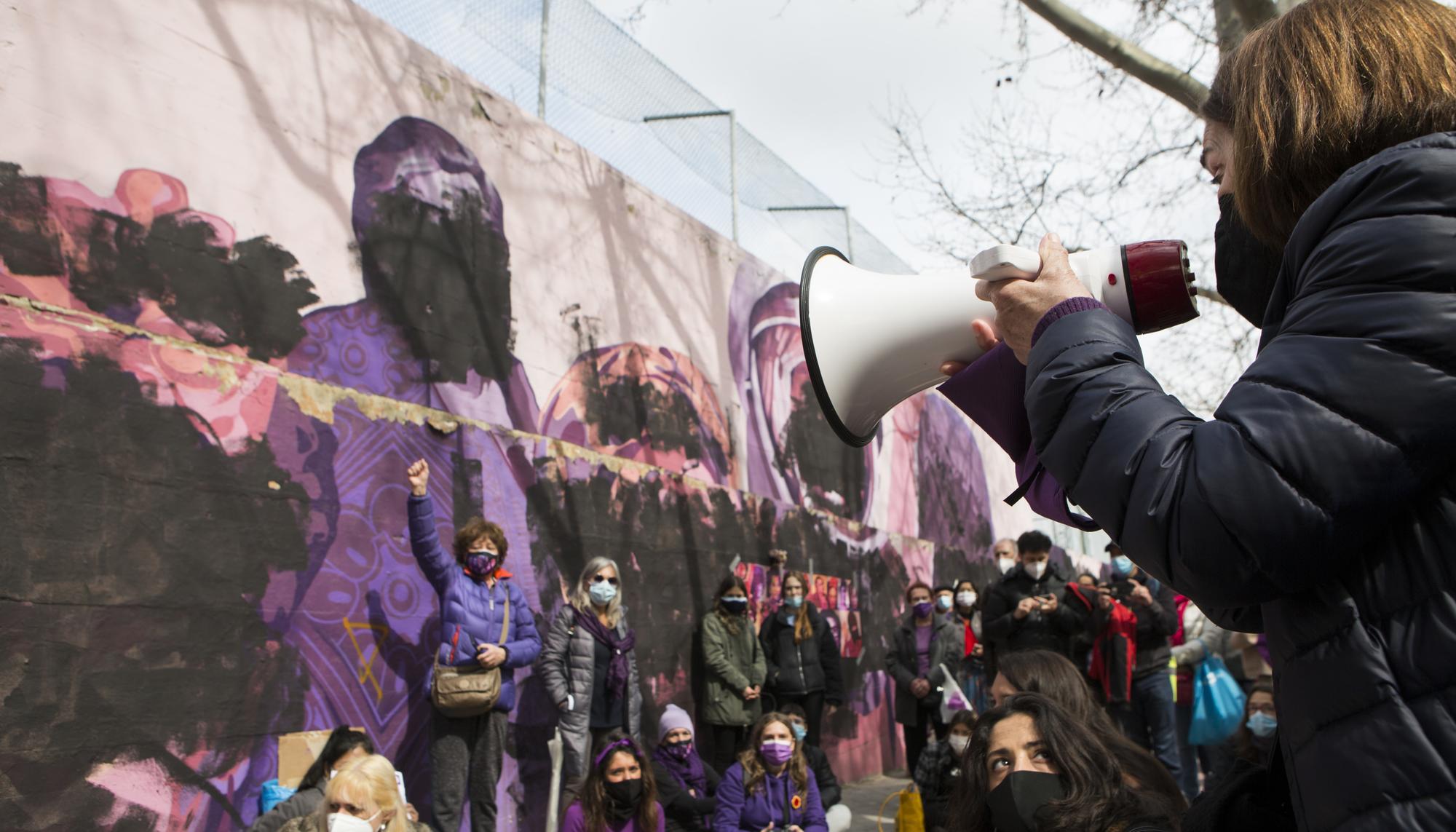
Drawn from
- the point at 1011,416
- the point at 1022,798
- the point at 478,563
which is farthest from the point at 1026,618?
the point at 1011,416

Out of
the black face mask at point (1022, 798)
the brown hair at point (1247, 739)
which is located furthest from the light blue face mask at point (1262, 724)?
the black face mask at point (1022, 798)

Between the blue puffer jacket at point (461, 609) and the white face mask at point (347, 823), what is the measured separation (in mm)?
1510

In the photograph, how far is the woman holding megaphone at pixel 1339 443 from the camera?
97cm

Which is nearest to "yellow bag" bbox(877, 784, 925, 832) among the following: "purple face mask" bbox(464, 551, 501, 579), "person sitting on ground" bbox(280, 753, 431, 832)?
"purple face mask" bbox(464, 551, 501, 579)

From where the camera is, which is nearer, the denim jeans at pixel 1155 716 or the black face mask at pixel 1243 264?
the black face mask at pixel 1243 264

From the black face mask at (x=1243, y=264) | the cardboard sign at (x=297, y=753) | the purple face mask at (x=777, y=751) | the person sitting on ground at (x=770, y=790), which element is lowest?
the person sitting on ground at (x=770, y=790)

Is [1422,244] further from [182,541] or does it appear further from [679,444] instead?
[679,444]

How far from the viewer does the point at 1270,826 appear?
1.22 meters

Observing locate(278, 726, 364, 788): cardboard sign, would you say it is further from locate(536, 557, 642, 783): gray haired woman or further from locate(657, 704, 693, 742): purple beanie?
locate(657, 704, 693, 742): purple beanie

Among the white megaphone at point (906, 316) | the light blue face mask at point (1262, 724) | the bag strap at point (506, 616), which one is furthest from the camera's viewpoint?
the bag strap at point (506, 616)

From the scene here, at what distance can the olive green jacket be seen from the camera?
26.1ft

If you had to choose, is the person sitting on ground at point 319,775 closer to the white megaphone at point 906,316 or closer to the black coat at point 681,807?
the black coat at point 681,807

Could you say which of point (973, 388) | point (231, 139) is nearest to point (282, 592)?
point (231, 139)

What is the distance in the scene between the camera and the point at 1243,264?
142cm
